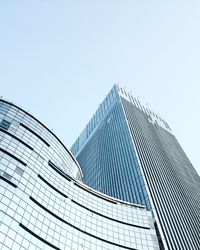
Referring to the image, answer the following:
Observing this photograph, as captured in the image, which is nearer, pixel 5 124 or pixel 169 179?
pixel 5 124

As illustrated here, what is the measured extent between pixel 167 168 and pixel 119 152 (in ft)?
57.0

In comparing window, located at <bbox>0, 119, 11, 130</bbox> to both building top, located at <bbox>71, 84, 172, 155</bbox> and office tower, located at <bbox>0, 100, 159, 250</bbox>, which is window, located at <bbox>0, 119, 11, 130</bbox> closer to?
office tower, located at <bbox>0, 100, 159, 250</bbox>

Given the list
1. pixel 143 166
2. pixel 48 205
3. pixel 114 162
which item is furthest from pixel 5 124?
pixel 114 162

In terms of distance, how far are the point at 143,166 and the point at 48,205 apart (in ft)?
162

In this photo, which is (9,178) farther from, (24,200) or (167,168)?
(167,168)

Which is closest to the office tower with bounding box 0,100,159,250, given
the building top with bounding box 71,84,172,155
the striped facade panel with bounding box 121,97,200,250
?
the striped facade panel with bounding box 121,97,200,250

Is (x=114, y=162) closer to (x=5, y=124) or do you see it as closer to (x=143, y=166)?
(x=143, y=166)

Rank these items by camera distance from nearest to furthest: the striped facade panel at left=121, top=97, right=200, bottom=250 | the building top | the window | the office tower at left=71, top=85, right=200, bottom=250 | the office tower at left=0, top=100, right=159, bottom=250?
the office tower at left=0, top=100, right=159, bottom=250 < the window < the striped facade panel at left=121, top=97, right=200, bottom=250 < the office tower at left=71, top=85, right=200, bottom=250 < the building top

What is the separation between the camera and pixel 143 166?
99000 mm

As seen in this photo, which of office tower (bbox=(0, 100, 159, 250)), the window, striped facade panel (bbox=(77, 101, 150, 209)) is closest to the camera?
office tower (bbox=(0, 100, 159, 250))

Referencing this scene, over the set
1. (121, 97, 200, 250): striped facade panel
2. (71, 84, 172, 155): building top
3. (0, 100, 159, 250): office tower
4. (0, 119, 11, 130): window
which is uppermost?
(71, 84, 172, 155): building top

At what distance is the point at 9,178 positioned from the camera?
5075cm

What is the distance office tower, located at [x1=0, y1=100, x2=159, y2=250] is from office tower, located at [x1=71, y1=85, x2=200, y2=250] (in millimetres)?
10165

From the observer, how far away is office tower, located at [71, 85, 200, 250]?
83188mm
